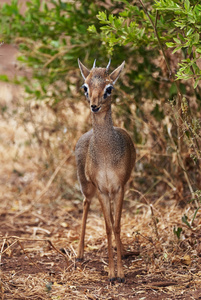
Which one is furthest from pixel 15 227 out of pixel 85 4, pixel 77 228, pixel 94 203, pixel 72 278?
pixel 85 4

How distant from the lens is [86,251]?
16.4 feet

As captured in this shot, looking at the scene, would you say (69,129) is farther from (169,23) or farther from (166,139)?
(169,23)

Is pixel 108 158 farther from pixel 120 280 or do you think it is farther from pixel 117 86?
pixel 117 86

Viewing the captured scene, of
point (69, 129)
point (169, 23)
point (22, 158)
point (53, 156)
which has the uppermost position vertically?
point (169, 23)

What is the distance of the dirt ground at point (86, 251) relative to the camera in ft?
12.8

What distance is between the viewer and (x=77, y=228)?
5.80m

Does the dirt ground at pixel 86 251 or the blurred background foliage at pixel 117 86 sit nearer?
the dirt ground at pixel 86 251

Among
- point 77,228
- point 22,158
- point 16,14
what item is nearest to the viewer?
point 77,228

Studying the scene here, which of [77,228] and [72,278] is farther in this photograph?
[77,228]

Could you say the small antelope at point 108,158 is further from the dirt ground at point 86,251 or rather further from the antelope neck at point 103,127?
the dirt ground at point 86,251

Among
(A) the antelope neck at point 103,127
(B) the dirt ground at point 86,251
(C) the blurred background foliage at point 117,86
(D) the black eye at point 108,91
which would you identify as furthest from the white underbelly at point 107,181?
(C) the blurred background foliage at point 117,86

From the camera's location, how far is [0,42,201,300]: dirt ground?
12.8ft

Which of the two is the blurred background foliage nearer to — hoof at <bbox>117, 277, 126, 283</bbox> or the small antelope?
the small antelope

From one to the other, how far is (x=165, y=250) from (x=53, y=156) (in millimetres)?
3085
